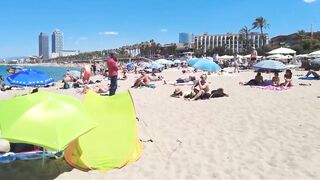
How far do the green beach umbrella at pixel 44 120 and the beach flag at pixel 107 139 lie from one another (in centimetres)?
70

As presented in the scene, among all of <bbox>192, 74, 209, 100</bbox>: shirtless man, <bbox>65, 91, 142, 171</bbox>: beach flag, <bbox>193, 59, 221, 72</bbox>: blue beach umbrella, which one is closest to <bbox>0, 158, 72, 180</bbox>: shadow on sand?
<bbox>65, 91, 142, 171</bbox>: beach flag

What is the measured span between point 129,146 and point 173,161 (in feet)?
2.21

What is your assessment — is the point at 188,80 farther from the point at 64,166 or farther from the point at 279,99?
the point at 64,166

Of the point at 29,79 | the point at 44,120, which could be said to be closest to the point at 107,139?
the point at 44,120

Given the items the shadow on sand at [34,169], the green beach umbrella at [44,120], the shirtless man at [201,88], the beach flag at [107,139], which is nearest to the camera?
the green beach umbrella at [44,120]

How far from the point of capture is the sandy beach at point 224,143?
4988 mm

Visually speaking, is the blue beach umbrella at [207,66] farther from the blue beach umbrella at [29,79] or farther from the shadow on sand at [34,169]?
the shadow on sand at [34,169]

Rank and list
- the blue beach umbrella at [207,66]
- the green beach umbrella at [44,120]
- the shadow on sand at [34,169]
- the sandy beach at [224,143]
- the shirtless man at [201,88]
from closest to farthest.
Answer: the green beach umbrella at [44,120] → the shadow on sand at [34,169] → the sandy beach at [224,143] → the shirtless man at [201,88] → the blue beach umbrella at [207,66]

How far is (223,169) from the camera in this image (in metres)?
5.10

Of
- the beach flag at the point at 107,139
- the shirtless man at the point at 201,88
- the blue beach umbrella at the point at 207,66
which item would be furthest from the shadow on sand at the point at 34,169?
the blue beach umbrella at the point at 207,66

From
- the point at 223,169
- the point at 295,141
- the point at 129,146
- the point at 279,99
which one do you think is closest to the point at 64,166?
the point at 129,146

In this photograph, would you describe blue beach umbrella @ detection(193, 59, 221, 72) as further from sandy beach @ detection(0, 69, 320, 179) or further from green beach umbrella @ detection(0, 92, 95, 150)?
green beach umbrella @ detection(0, 92, 95, 150)

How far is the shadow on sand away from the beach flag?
0.52 feet

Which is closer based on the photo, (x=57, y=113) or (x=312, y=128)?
(x=57, y=113)
